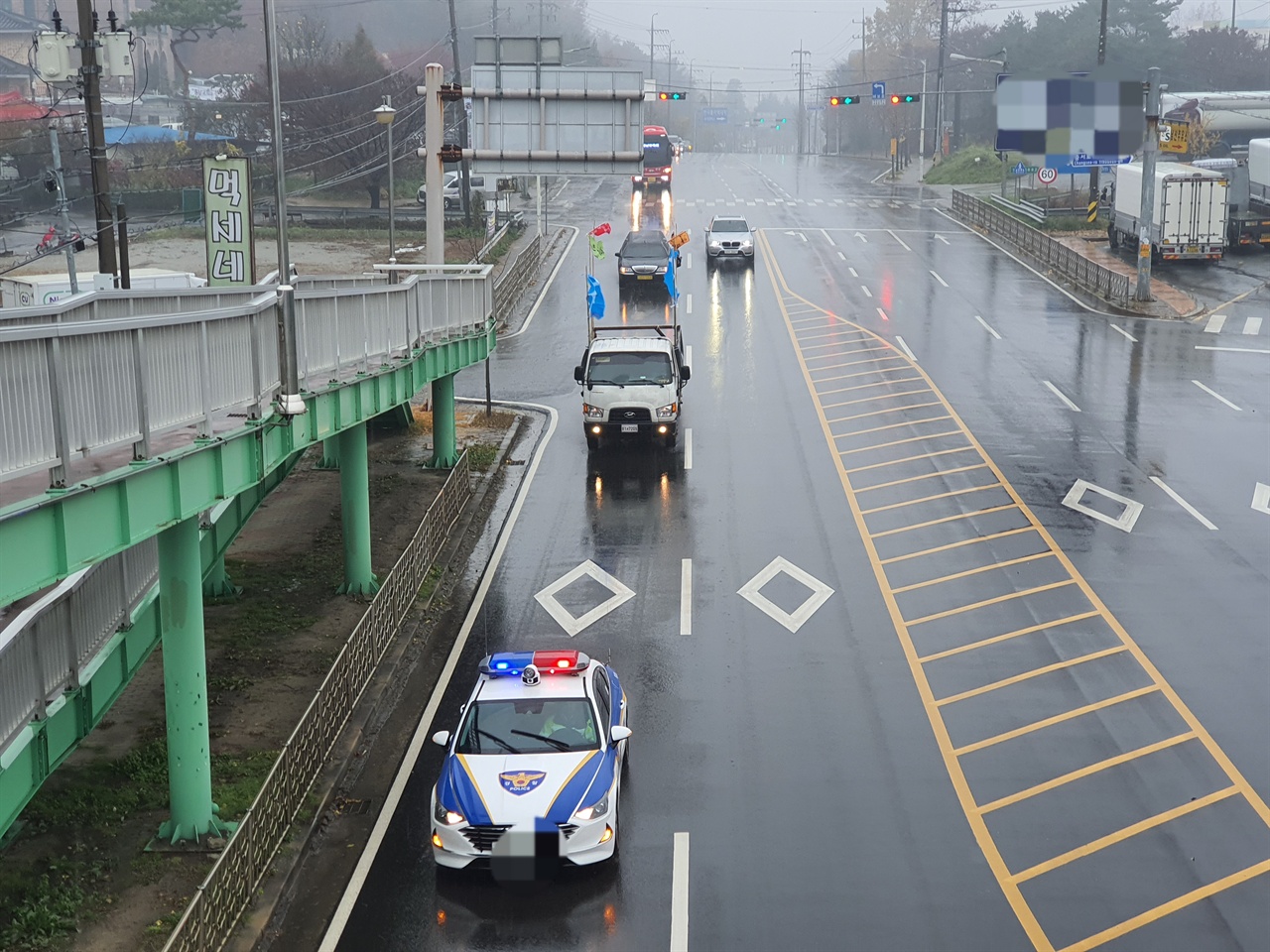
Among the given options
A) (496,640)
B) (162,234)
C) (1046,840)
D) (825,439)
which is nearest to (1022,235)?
(825,439)

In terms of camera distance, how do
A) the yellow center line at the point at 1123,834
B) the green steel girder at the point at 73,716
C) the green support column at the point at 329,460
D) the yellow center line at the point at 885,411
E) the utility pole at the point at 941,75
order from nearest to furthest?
the green steel girder at the point at 73,716
the yellow center line at the point at 1123,834
the green support column at the point at 329,460
the yellow center line at the point at 885,411
the utility pole at the point at 941,75

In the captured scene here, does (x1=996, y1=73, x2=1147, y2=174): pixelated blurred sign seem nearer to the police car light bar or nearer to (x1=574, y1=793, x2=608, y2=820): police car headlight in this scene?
the police car light bar

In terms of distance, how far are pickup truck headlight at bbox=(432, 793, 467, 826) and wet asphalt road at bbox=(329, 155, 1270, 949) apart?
69 centimetres

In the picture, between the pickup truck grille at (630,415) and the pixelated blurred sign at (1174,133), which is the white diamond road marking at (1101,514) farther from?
the pixelated blurred sign at (1174,133)

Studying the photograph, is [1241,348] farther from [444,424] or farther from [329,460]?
[329,460]

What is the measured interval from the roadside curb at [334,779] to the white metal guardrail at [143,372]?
4.21 metres

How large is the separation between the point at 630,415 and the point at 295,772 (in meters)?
17.1

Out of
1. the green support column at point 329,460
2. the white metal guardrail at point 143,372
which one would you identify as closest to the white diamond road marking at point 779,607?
the white metal guardrail at point 143,372

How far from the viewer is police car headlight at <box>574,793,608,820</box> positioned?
14.2 metres

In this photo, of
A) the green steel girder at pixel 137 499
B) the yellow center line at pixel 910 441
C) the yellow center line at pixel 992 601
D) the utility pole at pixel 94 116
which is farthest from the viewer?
the yellow center line at pixel 910 441

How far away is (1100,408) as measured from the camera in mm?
35500

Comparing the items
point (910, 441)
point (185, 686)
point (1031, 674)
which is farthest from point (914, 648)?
point (910, 441)

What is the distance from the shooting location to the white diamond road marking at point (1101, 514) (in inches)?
1057

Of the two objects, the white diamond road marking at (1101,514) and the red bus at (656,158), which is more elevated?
the red bus at (656,158)
